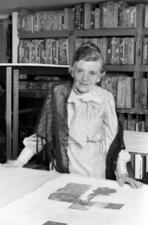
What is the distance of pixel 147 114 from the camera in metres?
3.61

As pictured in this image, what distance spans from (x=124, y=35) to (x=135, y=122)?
765 millimetres

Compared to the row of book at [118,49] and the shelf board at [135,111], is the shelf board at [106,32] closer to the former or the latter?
the row of book at [118,49]

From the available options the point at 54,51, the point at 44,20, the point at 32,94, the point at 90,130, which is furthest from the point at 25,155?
the point at 44,20

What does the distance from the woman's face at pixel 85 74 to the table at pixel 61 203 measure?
0.34 meters

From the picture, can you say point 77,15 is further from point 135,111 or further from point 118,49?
point 135,111

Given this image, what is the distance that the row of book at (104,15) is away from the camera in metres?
3.57

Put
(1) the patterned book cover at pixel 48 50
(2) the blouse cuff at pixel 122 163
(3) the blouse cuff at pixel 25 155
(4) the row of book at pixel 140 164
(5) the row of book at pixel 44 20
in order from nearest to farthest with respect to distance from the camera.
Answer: (2) the blouse cuff at pixel 122 163 → (3) the blouse cuff at pixel 25 155 → (4) the row of book at pixel 140 164 → (5) the row of book at pixel 44 20 → (1) the patterned book cover at pixel 48 50

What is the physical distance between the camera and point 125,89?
3.69 m

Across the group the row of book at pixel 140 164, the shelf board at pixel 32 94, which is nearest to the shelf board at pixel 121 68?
the shelf board at pixel 32 94

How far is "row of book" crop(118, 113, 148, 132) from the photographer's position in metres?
3.70

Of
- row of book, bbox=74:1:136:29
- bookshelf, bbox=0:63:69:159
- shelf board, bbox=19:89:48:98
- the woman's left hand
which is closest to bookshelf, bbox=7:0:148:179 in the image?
row of book, bbox=74:1:136:29

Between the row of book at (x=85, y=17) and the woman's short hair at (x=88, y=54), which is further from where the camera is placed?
the row of book at (x=85, y=17)

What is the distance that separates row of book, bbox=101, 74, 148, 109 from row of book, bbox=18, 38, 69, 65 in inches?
18.7

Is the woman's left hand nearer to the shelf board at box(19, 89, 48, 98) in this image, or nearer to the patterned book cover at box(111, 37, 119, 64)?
the shelf board at box(19, 89, 48, 98)
